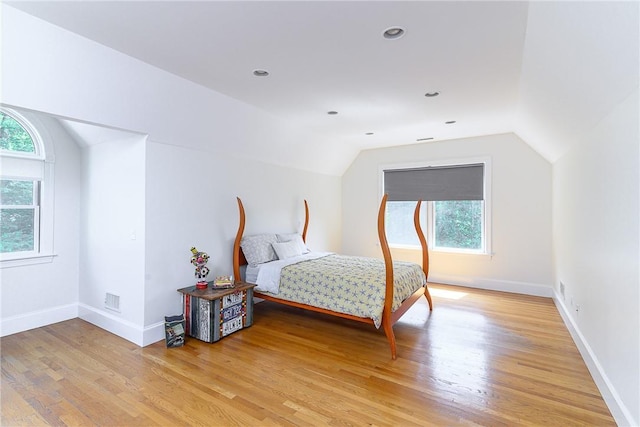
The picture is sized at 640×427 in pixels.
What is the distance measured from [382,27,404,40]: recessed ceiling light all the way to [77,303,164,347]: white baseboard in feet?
11.5

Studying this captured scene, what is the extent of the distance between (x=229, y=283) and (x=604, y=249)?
11.4ft

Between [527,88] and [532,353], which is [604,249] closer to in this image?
[532,353]

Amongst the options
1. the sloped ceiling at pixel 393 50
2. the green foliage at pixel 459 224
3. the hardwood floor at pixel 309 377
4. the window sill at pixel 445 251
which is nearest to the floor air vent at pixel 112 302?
the hardwood floor at pixel 309 377

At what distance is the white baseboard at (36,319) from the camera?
3311 mm

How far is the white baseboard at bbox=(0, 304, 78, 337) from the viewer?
3311 millimetres

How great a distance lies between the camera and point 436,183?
18.3 ft

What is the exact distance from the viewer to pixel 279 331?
11.5ft

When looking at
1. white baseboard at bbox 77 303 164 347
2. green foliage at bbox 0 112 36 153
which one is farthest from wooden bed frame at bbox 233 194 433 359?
green foliage at bbox 0 112 36 153

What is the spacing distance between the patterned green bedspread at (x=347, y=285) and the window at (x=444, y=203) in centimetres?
181

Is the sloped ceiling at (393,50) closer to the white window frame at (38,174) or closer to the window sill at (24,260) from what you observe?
the white window frame at (38,174)

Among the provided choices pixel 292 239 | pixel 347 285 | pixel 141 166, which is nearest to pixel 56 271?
pixel 141 166

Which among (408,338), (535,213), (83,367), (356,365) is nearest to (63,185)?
(83,367)

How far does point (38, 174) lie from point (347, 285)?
12.7ft

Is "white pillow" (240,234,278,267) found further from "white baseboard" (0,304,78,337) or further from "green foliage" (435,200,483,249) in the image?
"green foliage" (435,200,483,249)
